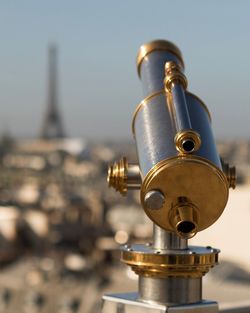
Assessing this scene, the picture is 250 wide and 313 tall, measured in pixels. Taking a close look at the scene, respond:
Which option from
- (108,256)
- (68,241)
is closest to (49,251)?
(68,241)

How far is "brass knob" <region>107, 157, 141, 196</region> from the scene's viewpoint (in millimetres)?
1531

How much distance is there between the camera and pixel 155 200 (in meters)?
1.41

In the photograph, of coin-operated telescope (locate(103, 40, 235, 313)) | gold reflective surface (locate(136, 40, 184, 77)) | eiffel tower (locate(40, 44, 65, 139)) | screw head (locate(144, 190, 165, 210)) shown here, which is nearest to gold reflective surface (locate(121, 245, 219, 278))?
coin-operated telescope (locate(103, 40, 235, 313))

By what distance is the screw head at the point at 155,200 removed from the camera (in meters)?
1.41

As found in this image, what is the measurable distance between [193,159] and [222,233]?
61.8ft

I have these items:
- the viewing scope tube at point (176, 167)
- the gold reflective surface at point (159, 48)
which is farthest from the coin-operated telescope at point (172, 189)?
the gold reflective surface at point (159, 48)

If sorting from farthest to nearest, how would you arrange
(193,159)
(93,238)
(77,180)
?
(77,180)
(93,238)
(193,159)

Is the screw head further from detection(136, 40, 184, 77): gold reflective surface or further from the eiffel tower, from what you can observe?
the eiffel tower

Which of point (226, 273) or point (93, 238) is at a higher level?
point (93, 238)

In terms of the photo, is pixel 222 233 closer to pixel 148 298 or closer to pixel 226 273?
pixel 226 273

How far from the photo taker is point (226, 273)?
17.6 m

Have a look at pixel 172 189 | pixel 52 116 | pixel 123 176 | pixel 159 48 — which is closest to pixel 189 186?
pixel 172 189

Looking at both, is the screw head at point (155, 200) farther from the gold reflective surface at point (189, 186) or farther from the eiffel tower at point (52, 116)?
the eiffel tower at point (52, 116)

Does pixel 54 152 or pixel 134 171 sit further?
pixel 54 152
